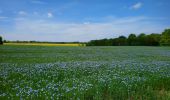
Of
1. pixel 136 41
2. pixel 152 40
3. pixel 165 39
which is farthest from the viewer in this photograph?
pixel 165 39

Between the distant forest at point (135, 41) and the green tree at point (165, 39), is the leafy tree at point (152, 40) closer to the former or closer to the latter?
the distant forest at point (135, 41)

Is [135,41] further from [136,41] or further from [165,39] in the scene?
[165,39]

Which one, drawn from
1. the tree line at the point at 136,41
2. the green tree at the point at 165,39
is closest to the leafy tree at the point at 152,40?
the tree line at the point at 136,41

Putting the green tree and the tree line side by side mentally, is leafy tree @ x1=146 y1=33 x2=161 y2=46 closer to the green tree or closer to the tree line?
the tree line

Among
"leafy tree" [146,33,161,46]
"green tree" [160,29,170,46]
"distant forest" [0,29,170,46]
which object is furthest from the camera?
"green tree" [160,29,170,46]

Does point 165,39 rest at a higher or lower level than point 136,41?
higher

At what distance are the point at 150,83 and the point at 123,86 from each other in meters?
1.89

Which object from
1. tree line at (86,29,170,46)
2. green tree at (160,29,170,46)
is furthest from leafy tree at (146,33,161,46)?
green tree at (160,29,170,46)

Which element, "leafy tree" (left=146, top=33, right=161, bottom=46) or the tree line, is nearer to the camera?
the tree line

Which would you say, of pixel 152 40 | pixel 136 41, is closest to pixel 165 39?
pixel 152 40

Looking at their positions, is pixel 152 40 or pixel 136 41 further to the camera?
pixel 152 40

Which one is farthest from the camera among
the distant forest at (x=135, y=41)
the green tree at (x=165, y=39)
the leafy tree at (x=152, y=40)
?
the green tree at (x=165, y=39)

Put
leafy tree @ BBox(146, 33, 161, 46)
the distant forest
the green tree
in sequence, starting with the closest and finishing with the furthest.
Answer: the distant forest, leafy tree @ BBox(146, 33, 161, 46), the green tree

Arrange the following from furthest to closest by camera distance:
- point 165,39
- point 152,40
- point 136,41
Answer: point 165,39
point 152,40
point 136,41
